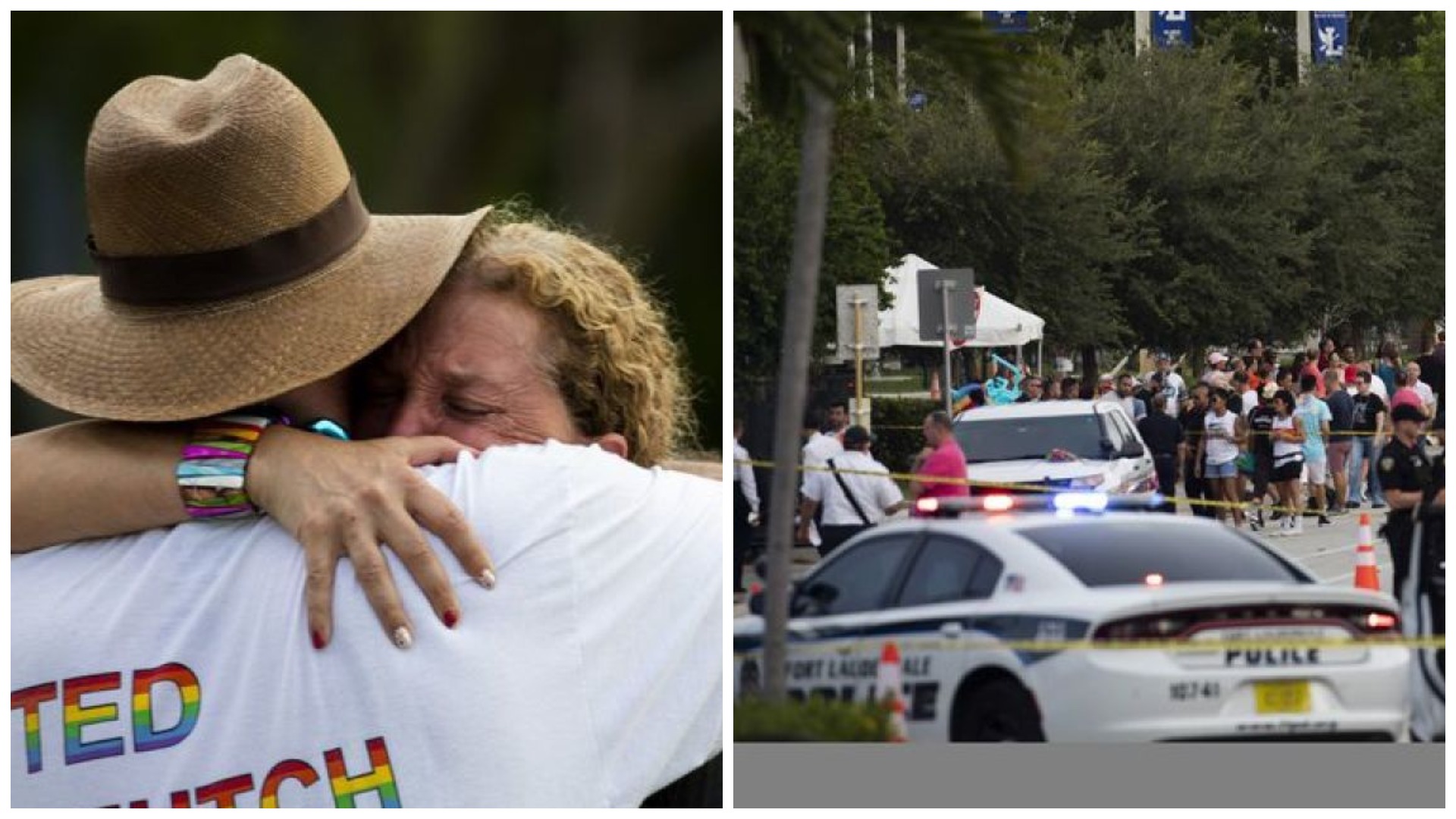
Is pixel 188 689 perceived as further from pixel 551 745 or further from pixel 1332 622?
pixel 1332 622

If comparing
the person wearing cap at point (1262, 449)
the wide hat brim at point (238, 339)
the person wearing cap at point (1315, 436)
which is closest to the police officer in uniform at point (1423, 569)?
the person wearing cap at point (1315, 436)

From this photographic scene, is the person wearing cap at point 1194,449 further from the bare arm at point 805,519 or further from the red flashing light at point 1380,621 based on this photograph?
A: the bare arm at point 805,519

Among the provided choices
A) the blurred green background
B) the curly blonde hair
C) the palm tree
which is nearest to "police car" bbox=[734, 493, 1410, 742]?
the blurred green background

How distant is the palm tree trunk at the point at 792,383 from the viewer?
3.68 meters

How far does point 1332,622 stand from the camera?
3.94 meters

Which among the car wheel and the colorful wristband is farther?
the car wheel

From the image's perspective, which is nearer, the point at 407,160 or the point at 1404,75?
the point at 407,160

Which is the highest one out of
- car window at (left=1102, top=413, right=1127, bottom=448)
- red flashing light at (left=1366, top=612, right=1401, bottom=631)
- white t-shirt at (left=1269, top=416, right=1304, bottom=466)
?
car window at (left=1102, top=413, right=1127, bottom=448)

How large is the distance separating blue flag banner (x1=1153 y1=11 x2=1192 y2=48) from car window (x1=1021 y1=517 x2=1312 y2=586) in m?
0.98

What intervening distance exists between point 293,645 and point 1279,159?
295 cm

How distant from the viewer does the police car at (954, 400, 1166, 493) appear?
4035 mm

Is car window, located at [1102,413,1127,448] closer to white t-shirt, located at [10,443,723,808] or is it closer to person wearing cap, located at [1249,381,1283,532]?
person wearing cap, located at [1249,381,1283,532]

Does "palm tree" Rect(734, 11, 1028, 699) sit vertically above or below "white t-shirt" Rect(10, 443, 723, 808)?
above

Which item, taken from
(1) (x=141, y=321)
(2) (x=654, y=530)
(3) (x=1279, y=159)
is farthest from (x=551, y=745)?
(3) (x=1279, y=159)
